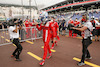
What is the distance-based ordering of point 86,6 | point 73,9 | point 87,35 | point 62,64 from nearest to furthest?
1. point 87,35
2. point 62,64
3. point 86,6
4. point 73,9

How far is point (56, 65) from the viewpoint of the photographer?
3.76 m

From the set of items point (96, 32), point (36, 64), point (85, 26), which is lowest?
point (36, 64)

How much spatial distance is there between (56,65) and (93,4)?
2321 cm

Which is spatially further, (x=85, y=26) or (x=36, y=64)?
(x=36, y=64)

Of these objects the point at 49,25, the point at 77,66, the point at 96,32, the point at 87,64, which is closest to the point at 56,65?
the point at 77,66

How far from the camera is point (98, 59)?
168 inches

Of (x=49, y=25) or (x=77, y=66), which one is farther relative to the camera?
(x=49, y=25)

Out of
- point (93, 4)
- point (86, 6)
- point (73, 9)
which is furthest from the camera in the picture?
point (73, 9)

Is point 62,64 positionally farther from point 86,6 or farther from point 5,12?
point 5,12

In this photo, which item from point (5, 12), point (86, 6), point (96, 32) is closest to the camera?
point (96, 32)

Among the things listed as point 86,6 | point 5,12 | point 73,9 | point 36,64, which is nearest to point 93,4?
point 86,6

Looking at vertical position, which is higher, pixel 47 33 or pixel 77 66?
pixel 47 33

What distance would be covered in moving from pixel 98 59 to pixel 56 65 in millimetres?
2099

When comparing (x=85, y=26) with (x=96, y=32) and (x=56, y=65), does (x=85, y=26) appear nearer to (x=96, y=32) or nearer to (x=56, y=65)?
(x=56, y=65)
